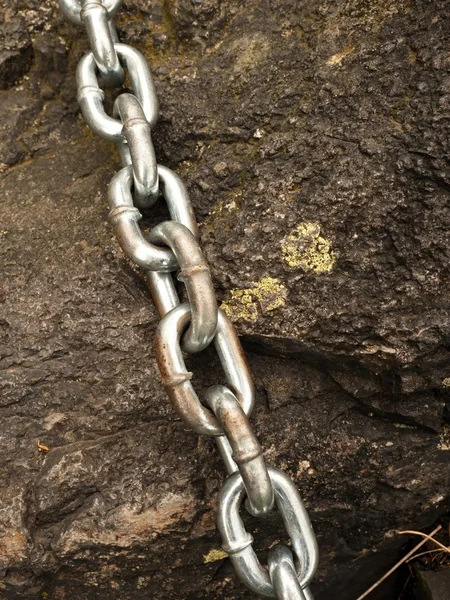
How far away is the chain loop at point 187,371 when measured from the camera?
1008 mm

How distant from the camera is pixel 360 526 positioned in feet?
4.40

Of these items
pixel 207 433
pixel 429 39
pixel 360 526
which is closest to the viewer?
pixel 207 433

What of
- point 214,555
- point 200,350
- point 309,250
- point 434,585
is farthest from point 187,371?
point 434,585

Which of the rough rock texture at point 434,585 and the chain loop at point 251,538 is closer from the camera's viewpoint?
the chain loop at point 251,538

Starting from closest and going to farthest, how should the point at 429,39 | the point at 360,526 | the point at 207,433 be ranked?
the point at 207,433
the point at 429,39
the point at 360,526

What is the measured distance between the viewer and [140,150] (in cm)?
112

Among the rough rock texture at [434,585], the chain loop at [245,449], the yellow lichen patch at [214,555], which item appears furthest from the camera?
the rough rock texture at [434,585]

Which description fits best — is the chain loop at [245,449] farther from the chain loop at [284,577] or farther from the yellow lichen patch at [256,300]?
the yellow lichen patch at [256,300]

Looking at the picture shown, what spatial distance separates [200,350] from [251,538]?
302 millimetres

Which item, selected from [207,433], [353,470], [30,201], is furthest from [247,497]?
[30,201]

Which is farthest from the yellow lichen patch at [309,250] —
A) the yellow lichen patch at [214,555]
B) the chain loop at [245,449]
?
the yellow lichen patch at [214,555]

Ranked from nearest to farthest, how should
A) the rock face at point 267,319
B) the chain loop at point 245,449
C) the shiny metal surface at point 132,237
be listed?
1. the chain loop at point 245,449
2. the shiny metal surface at point 132,237
3. the rock face at point 267,319

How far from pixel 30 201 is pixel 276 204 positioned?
543 millimetres

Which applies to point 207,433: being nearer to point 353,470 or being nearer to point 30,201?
point 353,470
